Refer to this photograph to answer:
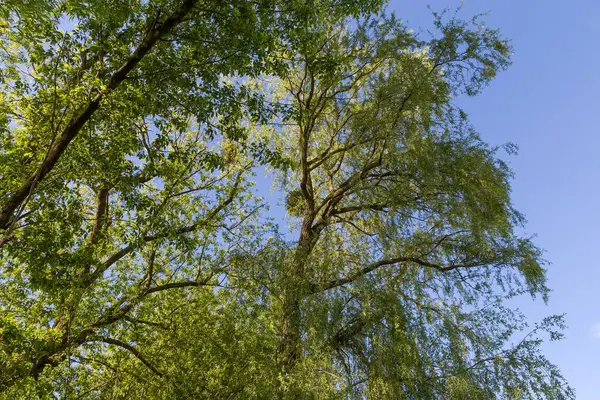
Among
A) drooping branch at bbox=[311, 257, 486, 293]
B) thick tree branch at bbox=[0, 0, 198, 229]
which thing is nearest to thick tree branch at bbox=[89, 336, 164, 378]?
thick tree branch at bbox=[0, 0, 198, 229]

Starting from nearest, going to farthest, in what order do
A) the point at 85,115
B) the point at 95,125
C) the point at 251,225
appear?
the point at 85,115 < the point at 95,125 < the point at 251,225

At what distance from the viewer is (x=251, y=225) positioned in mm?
9430

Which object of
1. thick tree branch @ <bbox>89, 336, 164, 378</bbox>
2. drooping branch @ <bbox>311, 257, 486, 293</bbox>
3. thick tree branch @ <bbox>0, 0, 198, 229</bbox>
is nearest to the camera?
thick tree branch @ <bbox>0, 0, 198, 229</bbox>

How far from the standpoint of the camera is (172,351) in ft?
26.3

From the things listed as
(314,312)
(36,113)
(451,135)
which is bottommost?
(314,312)

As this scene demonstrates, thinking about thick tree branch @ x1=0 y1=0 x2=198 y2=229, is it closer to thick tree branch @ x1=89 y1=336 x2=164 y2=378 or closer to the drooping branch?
thick tree branch @ x1=89 y1=336 x2=164 y2=378

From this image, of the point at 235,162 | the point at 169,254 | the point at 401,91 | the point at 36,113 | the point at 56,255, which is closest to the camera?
the point at 56,255

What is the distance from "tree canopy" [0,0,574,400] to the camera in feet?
18.2

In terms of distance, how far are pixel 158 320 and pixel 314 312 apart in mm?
3751

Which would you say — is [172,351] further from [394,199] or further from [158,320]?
[394,199]

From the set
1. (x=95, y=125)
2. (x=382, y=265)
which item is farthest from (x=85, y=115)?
(x=382, y=265)

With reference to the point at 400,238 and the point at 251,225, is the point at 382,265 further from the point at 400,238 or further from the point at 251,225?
the point at 251,225

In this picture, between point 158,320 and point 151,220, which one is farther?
point 158,320

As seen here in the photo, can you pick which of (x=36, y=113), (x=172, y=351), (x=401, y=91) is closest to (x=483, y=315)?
(x=401, y=91)
